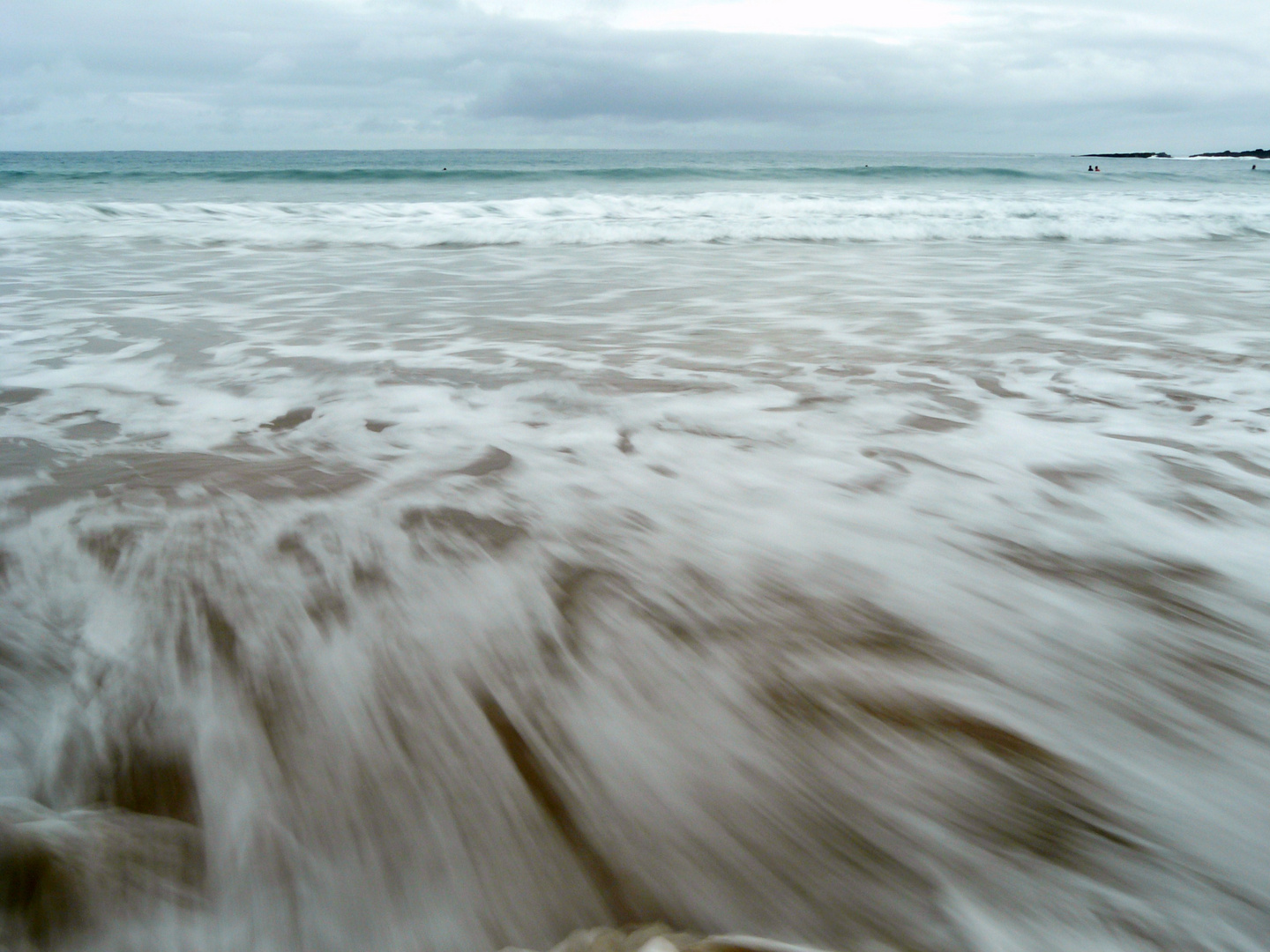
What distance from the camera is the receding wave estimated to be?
923 cm

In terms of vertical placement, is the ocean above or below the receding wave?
below

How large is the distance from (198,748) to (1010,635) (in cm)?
134

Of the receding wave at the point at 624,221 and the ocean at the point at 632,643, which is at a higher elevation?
the receding wave at the point at 624,221

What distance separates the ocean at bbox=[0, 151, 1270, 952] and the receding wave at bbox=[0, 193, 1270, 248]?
6.25m

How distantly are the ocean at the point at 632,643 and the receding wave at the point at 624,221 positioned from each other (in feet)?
20.5

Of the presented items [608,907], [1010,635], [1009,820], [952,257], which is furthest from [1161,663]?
[952,257]

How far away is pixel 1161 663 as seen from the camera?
1.33 meters

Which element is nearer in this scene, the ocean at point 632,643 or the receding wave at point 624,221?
the ocean at point 632,643

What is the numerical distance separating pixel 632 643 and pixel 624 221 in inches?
392

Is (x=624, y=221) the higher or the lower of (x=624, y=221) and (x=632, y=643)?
the higher

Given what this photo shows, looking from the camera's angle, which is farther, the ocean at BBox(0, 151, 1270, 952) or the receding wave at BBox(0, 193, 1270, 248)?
the receding wave at BBox(0, 193, 1270, 248)

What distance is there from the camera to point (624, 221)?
10.6 metres

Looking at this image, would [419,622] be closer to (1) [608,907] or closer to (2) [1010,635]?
(1) [608,907]

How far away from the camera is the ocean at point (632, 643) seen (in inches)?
36.0
